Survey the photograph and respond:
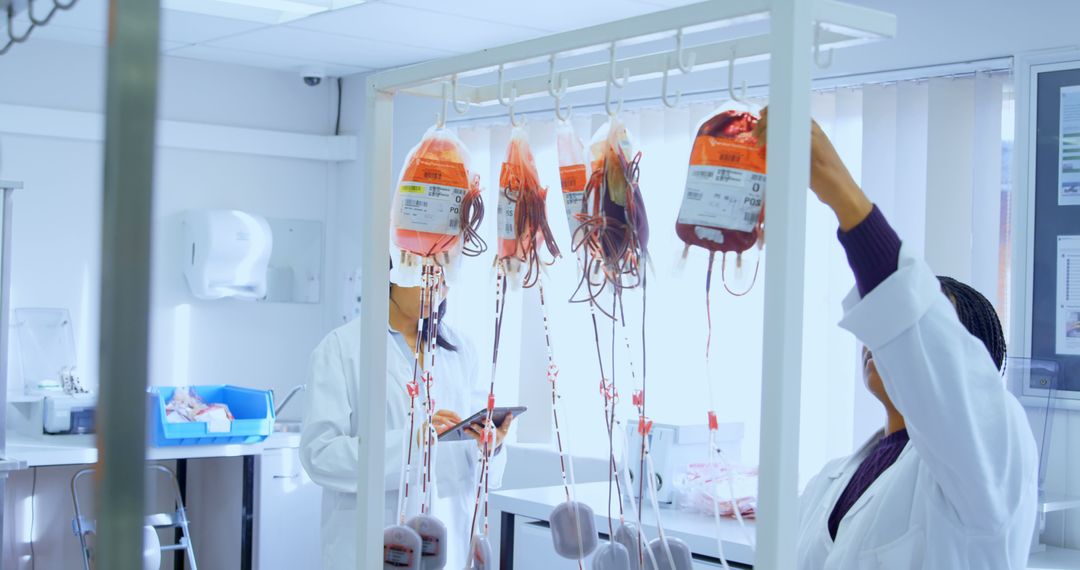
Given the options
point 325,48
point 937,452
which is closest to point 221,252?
point 325,48

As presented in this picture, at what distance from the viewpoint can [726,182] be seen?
1209 mm

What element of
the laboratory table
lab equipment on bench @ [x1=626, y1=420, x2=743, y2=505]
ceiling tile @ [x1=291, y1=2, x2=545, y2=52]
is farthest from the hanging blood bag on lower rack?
the laboratory table

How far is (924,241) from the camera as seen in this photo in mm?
3461

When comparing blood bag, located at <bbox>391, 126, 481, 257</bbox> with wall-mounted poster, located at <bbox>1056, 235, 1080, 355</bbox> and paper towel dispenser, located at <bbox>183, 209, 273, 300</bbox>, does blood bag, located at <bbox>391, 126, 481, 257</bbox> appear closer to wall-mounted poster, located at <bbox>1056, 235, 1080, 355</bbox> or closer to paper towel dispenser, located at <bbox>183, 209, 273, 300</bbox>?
wall-mounted poster, located at <bbox>1056, 235, 1080, 355</bbox>

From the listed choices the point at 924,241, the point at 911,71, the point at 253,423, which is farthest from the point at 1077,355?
the point at 253,423

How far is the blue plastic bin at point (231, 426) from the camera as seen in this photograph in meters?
4.40

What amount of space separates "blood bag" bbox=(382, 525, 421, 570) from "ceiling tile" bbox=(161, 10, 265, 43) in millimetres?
3142

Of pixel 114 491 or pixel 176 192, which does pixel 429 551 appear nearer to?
pixel 114 491

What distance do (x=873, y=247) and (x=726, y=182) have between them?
7.9 inches

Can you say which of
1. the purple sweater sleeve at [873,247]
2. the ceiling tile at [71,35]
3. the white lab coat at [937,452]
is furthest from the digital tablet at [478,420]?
the ceiling tile at [71,35]

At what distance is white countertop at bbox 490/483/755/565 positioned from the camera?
2.79 meters

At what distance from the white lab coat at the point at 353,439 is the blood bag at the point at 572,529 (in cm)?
105

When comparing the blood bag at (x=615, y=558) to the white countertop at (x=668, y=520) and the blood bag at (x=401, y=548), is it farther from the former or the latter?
the white countertop at (x=668, y=520)

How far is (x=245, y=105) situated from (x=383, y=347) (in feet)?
13.7
